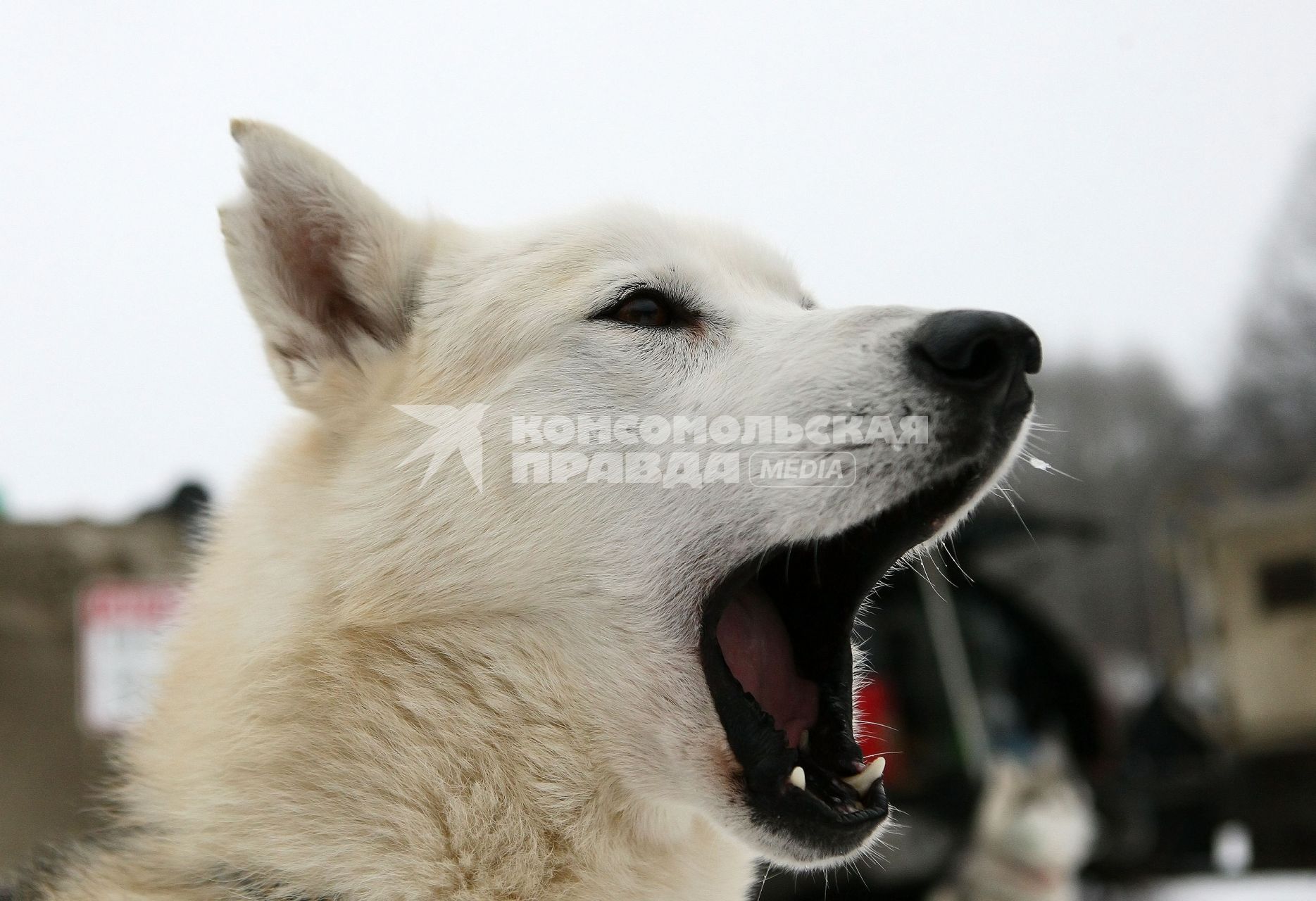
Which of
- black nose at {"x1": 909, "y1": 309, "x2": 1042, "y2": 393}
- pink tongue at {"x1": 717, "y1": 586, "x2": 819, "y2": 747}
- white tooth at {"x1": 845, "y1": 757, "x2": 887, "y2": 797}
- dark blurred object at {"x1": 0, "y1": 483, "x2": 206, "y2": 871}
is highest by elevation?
black nose at {"x1": 909, "y1": 309, "x2": 1042, "y2": 393}

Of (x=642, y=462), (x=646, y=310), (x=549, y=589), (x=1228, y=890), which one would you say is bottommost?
(x=1228, y=890)

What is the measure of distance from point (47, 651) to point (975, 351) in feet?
21.6

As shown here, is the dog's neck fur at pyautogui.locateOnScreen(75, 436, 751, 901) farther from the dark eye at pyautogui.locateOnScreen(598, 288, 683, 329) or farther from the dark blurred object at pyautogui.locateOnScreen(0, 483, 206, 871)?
the dark blurred object at pyautogui.locateOnScreen(0, 483, 206, 871)

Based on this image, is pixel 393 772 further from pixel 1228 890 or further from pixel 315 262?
pixel 1228 890

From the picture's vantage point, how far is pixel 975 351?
6.82 feet

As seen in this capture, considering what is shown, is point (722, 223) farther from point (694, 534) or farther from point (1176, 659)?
point (1176, 659)

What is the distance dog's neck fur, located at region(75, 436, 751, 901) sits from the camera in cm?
194

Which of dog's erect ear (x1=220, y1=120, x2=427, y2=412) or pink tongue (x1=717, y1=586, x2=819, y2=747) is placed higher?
dog's erect ear (x1=220, y1=120, x2=427, y2=412)

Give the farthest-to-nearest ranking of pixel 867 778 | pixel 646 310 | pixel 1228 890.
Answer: pixel 1228 890
pixel 646 310
pixel 867 778

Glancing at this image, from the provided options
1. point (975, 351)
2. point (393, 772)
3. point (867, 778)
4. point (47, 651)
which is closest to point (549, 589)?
point (393, 772)

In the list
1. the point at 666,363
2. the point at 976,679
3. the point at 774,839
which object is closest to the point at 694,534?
the point at 666,363

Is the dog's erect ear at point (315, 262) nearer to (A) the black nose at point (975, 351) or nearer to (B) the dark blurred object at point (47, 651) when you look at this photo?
(A) the black nose at point (975, 351)

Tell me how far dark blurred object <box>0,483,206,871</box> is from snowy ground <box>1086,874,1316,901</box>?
9205mm

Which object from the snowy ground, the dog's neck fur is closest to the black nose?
the dog's neck fur
